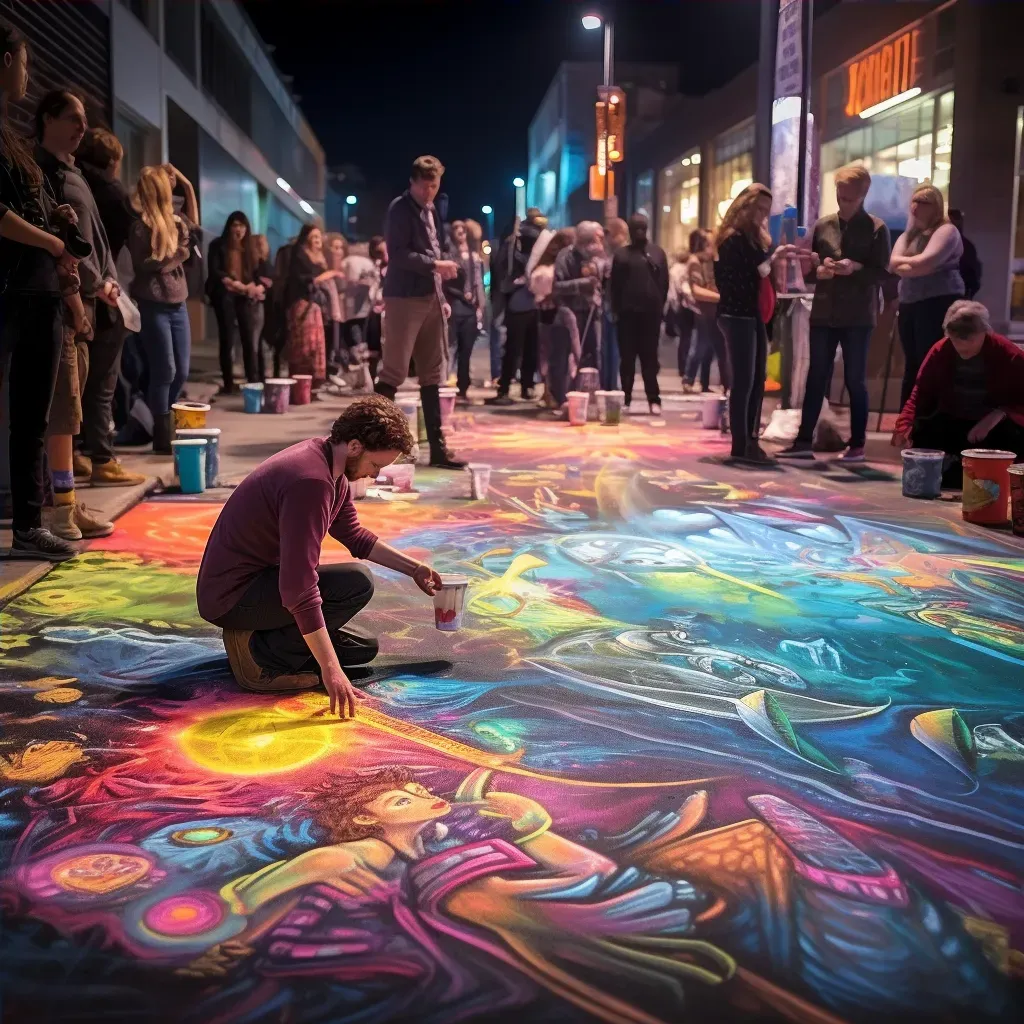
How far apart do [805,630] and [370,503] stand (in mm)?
3415

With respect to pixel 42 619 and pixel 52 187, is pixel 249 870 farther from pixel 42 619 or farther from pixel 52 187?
pixel 52 187

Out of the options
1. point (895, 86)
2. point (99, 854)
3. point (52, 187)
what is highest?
point (895, 86)

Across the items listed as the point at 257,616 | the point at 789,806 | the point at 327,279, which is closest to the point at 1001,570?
the point at 789,806

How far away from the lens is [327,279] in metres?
16.2

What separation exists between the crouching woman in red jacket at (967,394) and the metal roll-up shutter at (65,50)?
6.52m

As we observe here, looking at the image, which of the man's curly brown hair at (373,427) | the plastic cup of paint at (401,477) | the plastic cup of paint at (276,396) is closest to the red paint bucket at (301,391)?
the plastic cup of paint at (276,396)

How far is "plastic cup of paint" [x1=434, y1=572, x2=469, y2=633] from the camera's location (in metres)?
4.22

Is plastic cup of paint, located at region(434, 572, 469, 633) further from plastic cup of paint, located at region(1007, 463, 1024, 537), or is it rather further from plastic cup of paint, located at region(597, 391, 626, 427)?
plastic cup of paint, located at region(597, 391, 626, 427)

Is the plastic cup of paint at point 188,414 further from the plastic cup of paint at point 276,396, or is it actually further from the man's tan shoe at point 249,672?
the man's tan shoe at point 249,672

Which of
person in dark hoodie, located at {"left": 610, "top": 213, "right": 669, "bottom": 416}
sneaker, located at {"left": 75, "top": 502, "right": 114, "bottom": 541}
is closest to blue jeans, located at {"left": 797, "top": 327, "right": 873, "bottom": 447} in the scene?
person in dark hoodie, located at {"left": 610, "top": 213, "right": 669, "bottom": 416}

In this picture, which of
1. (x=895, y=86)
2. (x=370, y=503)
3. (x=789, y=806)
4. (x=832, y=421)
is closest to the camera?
(x=789, y=806)

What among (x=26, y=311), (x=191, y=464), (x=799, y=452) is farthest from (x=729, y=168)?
(x=26, y=311)

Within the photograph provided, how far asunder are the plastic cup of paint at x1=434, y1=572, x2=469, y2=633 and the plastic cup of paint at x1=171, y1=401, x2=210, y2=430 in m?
4.88

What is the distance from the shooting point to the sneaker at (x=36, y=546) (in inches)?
220
